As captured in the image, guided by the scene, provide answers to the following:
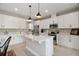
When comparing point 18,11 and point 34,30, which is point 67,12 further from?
point 18,11

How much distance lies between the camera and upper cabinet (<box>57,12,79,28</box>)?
167cm

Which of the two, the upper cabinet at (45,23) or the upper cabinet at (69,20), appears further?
the upper cabinet at (45,23)

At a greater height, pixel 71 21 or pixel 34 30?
pixel 71 21

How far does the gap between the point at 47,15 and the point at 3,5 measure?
3.04ft

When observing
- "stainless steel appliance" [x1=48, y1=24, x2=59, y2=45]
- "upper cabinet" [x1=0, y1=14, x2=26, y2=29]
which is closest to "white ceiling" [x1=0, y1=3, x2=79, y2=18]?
"upper cabinet" [x1=0, y1=14, x2=26, y2=29]

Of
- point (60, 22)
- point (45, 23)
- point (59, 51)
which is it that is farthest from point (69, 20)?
point (59, 51)

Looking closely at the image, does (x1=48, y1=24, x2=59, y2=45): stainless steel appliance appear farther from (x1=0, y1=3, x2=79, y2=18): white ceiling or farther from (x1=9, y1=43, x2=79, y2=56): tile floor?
(x1=0, y1=3, x2=79, y2=18): white ceiling

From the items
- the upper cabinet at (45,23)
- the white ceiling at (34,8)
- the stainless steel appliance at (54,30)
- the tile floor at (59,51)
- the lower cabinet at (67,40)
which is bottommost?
the tile floor at (59,51)

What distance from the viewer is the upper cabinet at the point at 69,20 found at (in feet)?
5.48

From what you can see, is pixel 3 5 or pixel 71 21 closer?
pixel 3 5

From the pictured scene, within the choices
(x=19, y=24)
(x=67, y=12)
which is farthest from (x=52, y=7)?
(x=19, y=24)

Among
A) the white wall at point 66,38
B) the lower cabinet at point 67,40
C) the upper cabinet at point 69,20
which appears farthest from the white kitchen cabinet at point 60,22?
the lower cabinet at point 67,40

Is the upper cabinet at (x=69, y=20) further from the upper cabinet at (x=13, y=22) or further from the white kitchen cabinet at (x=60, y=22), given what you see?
the upper cabinet at (x=13, y=22)

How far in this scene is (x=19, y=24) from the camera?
5.84ft
